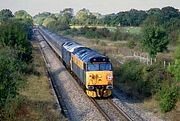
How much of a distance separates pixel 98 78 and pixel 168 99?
4.73 metres

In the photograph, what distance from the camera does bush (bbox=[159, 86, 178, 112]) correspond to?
20.1 metres

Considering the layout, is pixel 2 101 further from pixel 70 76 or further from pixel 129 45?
pixel 129 45

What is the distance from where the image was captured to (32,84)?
2752cm

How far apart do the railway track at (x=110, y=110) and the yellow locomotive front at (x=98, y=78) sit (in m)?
0.61

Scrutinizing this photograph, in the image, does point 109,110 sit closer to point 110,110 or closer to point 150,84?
point 110,110

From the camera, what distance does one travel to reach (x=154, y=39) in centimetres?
3684

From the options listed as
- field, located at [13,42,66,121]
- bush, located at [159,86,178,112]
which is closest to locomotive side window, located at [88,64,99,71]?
field, located at [13,42,66,121]

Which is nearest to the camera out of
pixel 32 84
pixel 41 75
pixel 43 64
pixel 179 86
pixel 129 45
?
pixel 179 86

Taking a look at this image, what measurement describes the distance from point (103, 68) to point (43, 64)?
1917cm

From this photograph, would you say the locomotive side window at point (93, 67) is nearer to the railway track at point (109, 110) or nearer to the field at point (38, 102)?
the railway track at point (109, 110)

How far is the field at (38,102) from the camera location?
56.6ft

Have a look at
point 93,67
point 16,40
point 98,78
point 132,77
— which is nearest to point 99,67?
point 93,67

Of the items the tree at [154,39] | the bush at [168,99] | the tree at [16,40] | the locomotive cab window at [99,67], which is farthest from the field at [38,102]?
the tree at [154,39]

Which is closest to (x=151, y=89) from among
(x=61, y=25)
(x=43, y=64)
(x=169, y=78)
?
(x=169, y=78)
